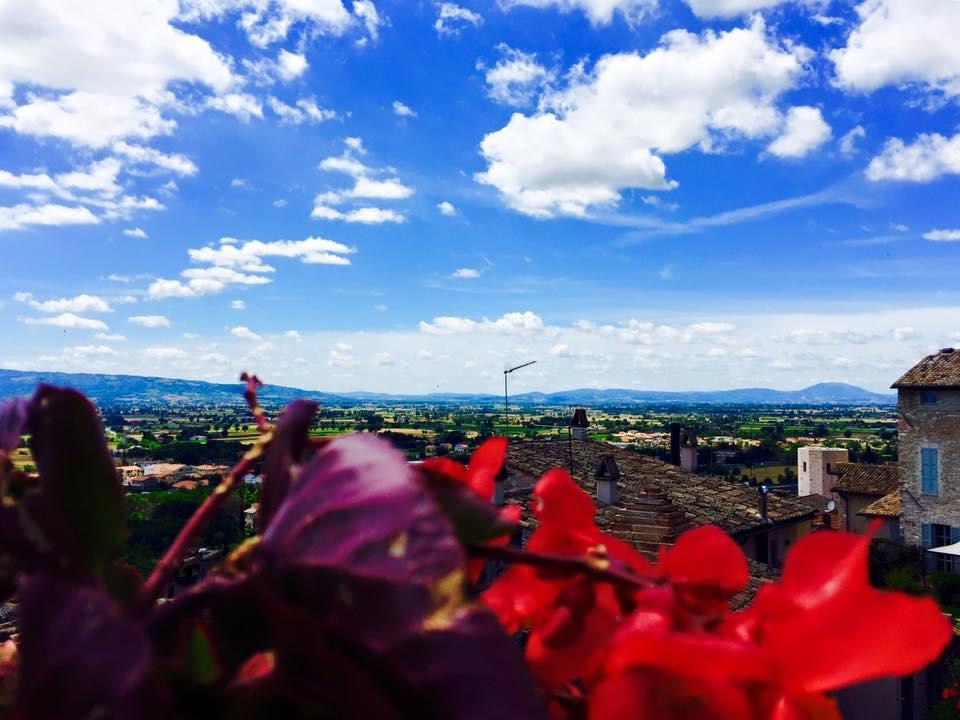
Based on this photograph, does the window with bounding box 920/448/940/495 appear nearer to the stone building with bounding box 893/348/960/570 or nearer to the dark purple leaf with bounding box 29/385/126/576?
the stone building with bounding box 893/348/960/570

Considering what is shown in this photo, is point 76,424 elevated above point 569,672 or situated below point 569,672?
above

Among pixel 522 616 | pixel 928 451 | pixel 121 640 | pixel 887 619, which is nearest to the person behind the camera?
pixel 121 640

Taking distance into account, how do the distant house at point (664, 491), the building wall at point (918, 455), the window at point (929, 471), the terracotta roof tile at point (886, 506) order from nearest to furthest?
the distant house at point (664, 491) < the building wall at point (918, 455) < the window at point (929, 471) < the terracotta roof tile at point (886, 506)

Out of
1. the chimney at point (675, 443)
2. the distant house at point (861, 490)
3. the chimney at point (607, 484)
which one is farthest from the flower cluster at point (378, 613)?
the distant house at point (861, 490)

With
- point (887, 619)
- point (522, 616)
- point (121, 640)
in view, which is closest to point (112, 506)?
point (121, 640)

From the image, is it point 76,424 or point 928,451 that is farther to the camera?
point 928,451

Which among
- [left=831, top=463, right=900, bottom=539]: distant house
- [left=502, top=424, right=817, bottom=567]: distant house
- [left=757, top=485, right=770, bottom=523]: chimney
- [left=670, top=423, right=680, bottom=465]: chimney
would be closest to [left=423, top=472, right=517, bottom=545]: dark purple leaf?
[left=502, top=424, right=817, bottom=567]: distant house

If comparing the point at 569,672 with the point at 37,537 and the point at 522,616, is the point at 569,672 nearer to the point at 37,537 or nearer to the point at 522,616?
the point at 522,616

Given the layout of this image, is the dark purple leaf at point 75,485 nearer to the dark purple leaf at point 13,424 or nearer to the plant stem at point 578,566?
the dark purple leaf at point 13,424
